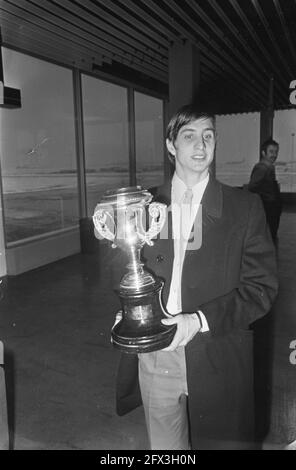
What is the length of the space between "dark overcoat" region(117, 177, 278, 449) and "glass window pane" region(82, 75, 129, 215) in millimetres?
5830

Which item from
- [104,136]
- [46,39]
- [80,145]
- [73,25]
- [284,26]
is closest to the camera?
[73,25]

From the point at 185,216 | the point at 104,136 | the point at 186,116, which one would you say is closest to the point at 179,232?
the point at 185,216

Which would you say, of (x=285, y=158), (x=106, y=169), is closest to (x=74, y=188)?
(x=106, y=169)

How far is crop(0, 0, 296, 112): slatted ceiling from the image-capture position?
4172 mm

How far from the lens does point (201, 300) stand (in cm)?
116

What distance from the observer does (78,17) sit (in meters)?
4.42

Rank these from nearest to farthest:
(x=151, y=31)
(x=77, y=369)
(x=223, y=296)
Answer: (x=223, y=296), (x=77, y=369), (x=151, y=31)

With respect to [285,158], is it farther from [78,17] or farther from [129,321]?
[129,321]

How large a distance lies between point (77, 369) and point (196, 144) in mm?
2097

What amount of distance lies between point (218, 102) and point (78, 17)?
3.83 meters

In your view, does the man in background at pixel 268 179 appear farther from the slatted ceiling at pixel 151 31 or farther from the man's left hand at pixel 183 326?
the man's left hand at pixel 183 326

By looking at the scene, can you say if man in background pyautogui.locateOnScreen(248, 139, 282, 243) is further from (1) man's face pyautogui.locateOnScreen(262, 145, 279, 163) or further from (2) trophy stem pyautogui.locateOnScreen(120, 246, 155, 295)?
(2) trophy stem pyautogui.locateOnScreen(120, 246, 155, 295)

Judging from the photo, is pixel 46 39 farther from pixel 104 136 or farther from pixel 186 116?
pixel 186 116

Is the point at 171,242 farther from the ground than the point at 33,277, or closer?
farther from the ground
